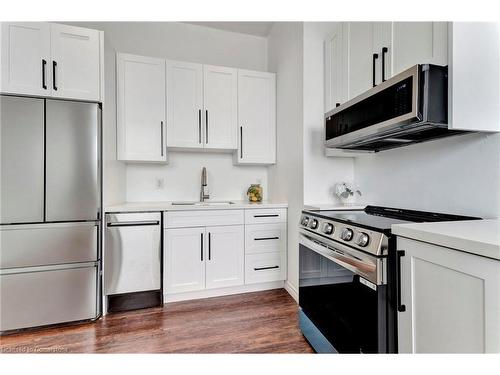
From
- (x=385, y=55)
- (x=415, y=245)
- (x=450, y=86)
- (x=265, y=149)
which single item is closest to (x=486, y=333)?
(x=415, y=245)

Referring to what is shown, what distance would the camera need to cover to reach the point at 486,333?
2.28 feet

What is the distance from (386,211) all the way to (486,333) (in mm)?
1148

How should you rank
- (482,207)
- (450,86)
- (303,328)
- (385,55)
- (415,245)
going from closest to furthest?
(415,245) → (450,86) → (482,207) → (385,55) → (303,328)

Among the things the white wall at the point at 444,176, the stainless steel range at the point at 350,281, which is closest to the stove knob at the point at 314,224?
the stainless steel range at the point at 350,281

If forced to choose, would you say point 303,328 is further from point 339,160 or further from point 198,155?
point 198,155

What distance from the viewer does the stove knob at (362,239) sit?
1128 millimetres

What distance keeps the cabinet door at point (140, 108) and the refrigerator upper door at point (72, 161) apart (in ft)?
1.50

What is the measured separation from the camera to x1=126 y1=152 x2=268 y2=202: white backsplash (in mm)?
2807

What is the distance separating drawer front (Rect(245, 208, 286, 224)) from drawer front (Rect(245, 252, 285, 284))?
0.34 m

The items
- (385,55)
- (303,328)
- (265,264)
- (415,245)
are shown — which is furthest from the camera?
(265,264)

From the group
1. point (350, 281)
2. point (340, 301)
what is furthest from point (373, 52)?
point (340, 301)

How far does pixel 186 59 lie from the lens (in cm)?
302

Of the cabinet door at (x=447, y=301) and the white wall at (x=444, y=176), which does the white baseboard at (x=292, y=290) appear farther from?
the cabinet door at (x=447, y=301)
